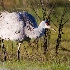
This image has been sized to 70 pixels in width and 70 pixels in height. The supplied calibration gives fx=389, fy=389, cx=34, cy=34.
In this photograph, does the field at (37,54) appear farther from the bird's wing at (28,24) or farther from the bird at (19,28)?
the bird's wing at (28,24)

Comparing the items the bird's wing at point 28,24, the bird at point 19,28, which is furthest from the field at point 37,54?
the bird's wing at point 28,24

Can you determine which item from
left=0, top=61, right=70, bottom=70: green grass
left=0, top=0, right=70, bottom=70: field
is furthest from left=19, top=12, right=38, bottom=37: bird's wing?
left=0, top=61, right=70, bottom=70: green grass

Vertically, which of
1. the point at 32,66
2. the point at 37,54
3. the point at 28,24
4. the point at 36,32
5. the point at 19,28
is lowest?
the point at 32,66

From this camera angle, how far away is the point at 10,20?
1140 centimetres

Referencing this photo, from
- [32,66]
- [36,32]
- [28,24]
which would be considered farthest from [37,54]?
[32,66]

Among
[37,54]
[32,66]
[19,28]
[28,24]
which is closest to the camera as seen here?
[32,66]

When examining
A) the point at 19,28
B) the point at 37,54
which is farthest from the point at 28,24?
the point at 37,54

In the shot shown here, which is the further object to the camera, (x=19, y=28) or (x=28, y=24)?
(x=28, y=24)

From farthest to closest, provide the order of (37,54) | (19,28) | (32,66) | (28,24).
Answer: (37,54), (28,24), (19,28), (32,66)

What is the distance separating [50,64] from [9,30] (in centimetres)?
244

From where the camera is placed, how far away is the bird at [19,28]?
1121 cm

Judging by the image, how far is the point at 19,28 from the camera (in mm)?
11219

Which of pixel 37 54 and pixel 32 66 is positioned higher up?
pixel 37 54

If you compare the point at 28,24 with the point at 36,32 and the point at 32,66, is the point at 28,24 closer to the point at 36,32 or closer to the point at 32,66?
the point at 36,32
